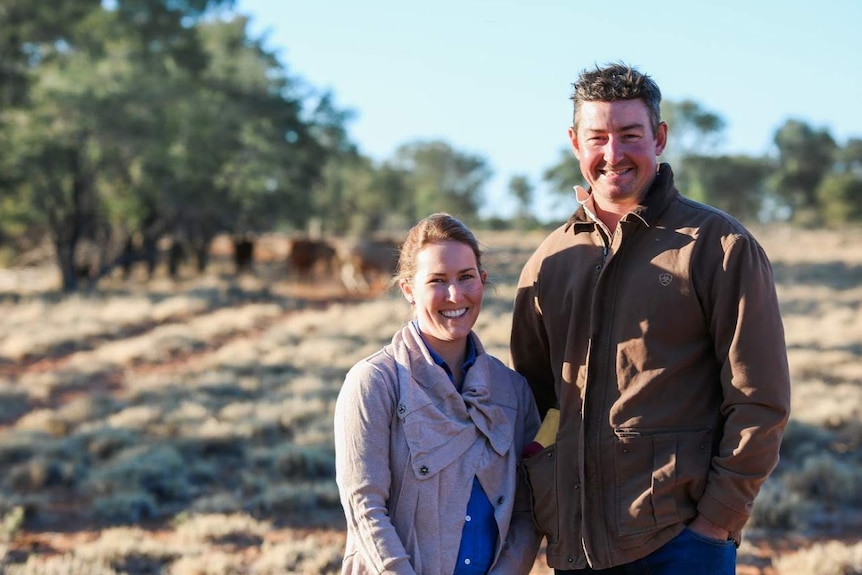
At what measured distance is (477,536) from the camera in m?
2.80

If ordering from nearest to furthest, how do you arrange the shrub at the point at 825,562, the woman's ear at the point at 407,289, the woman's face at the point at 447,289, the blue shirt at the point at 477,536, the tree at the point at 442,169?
the blue shirt at the point at 477,536 → the woman's face at the point at 447,289 → the woman's ear at the point at 407,289 → the shrub at the point at 825,562 → the tree at the point at 442,169

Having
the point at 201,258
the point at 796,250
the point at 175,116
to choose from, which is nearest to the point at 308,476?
the point at 175,116

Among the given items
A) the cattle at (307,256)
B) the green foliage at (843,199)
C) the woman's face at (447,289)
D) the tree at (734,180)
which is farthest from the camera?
the tree at (734,180)

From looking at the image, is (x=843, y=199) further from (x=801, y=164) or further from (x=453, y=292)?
(x=453, y=292)

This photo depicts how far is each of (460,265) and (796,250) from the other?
131 feet

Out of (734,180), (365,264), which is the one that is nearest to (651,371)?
(365,264)

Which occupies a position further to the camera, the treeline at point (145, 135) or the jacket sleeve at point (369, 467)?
the treeline at point (145, 135)

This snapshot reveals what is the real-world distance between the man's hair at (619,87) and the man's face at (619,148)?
20 millimetres

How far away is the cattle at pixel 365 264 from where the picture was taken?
1129 inches

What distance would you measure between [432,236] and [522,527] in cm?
100

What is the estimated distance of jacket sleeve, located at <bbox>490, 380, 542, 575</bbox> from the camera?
2.85 meters

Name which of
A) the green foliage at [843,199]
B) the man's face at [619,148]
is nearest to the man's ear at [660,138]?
the man's face at [619,148]

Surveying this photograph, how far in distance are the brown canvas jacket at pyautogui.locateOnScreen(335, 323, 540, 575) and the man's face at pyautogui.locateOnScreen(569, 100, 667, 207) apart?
73 cm

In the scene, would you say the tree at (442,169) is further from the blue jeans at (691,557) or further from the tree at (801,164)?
the blue jeans at (691,557)
